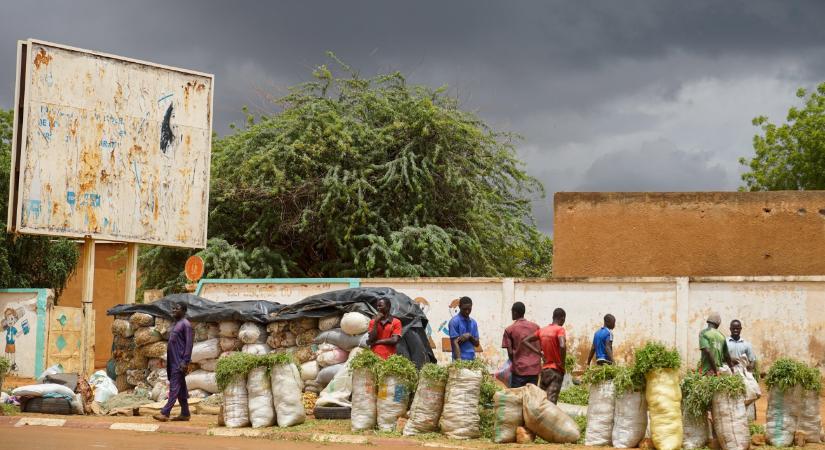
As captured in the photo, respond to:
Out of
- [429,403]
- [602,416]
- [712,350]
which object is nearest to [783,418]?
[712,350]

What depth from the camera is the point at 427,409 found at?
1172 centimetres

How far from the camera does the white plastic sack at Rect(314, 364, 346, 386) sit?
14406 mm

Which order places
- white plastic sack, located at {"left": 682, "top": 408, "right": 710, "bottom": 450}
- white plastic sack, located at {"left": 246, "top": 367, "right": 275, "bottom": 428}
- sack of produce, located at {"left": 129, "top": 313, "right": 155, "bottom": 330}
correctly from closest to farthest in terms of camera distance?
white plastic sack, located at {"left": 682, "top": 408, "right": 710, "bottom": 450}
white plastic sack, located at {"left": 246, "top": 367, "right": 275, "bottom": 428}
sack of produce, located at {"left": 129, "top": 313, "right": 155, "bottom": 330}

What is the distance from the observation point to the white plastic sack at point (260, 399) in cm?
1277

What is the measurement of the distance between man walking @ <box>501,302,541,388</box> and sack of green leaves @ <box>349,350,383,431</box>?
1565 millimetres

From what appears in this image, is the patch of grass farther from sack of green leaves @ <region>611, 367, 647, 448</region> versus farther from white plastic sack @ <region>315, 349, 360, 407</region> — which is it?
A: white plastic sack @ <region>315, 349, 360, 407</region>

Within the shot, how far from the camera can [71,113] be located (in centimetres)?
1873

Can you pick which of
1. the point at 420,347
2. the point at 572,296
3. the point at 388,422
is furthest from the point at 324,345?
the point at 572,296

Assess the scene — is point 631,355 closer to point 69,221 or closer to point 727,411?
point 727,411

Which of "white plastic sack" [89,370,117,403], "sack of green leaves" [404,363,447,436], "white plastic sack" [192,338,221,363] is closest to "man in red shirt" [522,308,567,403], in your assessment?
"sack of green leaves" [404,363,447,436]

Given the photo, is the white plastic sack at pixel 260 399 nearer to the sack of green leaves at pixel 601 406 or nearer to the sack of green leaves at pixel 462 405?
the sack of green leaves at pixel 462 405

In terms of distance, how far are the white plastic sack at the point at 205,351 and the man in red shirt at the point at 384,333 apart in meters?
3.42

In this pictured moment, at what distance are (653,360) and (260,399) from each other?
4941 mm

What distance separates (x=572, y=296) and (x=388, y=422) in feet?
23.4
